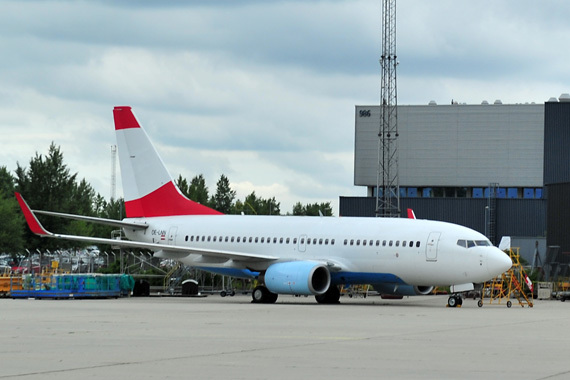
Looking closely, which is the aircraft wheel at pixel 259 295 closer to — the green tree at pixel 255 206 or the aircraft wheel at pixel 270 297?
the aircraft wheel at pixel 270 297

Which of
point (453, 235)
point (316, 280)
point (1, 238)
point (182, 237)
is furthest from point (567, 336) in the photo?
point (1, 238)

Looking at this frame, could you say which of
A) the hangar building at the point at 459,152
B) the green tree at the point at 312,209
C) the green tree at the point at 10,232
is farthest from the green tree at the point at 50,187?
the green tree at the point at 312,209

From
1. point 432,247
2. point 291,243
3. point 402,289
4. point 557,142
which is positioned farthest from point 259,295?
point 557,142

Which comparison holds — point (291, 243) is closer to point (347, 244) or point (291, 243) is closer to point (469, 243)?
point (347, 244)

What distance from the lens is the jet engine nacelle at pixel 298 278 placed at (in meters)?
43.1

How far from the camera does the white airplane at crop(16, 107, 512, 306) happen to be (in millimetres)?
41719

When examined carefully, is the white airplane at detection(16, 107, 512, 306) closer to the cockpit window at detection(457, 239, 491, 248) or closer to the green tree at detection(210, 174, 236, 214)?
the cockpit window at detection(457, 239, 491, 248)

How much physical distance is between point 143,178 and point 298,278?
12280 millimetres

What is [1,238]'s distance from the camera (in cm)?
8238

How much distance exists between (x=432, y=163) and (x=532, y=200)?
13.2m

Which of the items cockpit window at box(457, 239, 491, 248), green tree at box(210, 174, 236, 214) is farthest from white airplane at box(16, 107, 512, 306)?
green tree at box(210, 174, 236, 214)

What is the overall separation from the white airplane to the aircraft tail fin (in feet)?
→ 0.16

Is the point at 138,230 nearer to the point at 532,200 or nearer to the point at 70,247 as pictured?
the point at 70,247

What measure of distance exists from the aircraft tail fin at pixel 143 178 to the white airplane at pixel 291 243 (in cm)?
5
